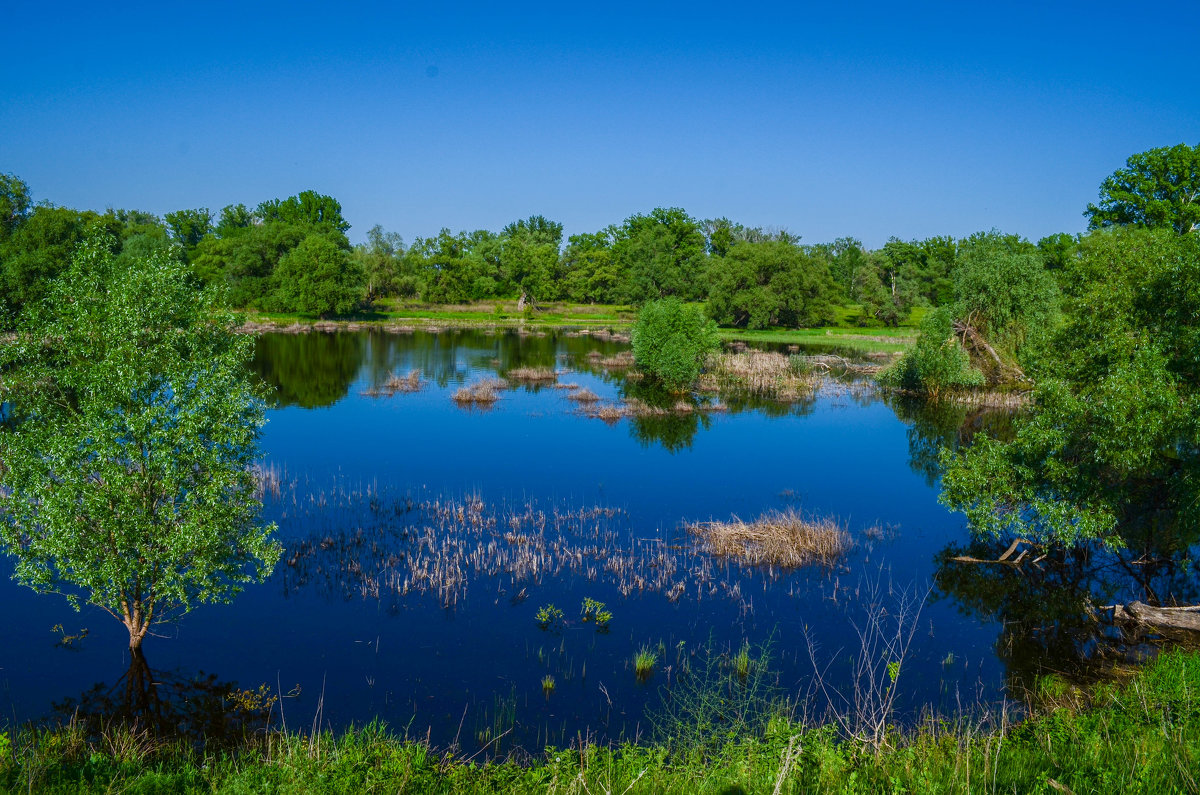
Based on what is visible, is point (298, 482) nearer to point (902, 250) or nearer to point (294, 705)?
point (294, 705)

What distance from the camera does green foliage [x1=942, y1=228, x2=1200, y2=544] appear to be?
1969cm

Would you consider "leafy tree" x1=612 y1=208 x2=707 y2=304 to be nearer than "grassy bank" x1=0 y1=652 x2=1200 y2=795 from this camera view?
No

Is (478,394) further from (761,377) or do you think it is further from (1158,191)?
(1158,191)

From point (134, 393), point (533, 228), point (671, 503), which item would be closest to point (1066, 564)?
point (671, 503)

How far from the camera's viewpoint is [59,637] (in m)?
19.5

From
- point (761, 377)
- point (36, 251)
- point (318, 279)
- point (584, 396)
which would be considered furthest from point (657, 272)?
point (36, 251)

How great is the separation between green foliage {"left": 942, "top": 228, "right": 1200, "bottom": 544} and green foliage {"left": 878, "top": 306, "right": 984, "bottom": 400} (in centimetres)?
3373

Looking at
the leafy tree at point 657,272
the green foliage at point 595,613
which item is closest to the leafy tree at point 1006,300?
the green foliage at point 595,613

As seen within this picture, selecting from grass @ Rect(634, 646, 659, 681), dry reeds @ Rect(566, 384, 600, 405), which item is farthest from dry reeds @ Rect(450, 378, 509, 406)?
grass @ Rect(634, 646, 659, 681)

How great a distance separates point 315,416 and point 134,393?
106 ft

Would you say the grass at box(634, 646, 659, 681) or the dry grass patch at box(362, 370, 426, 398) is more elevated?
the dry grass patch at box(362, 370, 426, 398)

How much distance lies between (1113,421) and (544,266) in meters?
127

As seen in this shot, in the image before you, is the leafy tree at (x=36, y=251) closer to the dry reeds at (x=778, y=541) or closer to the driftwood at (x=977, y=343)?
the dry reeds at (x=778, y=541)

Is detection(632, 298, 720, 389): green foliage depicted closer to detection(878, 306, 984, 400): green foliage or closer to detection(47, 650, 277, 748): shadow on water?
detection(878, 306, 984, 400): green foliage
